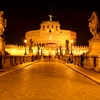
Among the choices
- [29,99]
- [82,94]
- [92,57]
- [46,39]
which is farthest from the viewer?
[46,39]

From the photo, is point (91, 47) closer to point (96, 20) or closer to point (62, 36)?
point (96, 20)

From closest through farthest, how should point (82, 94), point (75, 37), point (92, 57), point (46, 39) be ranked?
point (82, 94) → point (92, 57) → point (46, 39) → point (75, 37)

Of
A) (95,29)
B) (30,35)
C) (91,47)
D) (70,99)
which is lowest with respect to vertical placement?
(70,99)

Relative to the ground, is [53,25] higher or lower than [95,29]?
higher

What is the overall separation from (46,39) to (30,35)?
10056mm

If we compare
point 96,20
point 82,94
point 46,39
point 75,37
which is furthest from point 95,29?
point 75,37

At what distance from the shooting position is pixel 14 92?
27.0ft

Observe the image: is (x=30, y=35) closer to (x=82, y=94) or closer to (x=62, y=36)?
(x=62, y=36)

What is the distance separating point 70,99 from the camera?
7223 mm

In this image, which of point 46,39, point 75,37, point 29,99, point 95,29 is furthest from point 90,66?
point 75,37

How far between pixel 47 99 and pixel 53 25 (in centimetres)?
13661

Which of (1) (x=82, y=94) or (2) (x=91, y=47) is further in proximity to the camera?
(2) (x=91, y=47)

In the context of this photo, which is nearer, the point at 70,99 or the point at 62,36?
the point at 70,99

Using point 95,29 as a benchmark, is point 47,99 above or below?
below
